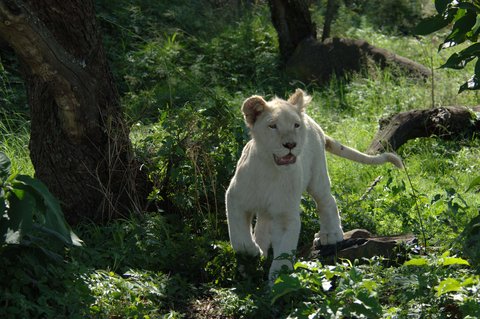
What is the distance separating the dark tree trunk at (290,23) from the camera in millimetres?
13438

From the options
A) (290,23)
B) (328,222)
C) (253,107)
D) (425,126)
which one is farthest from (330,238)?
(290,23)

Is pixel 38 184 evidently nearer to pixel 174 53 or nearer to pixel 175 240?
pixel 175 240

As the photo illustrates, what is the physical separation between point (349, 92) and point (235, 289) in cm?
668

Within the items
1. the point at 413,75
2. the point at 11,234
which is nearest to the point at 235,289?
the point at 11,234

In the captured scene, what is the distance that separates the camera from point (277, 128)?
6.07m

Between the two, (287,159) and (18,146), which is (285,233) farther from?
(18,146)

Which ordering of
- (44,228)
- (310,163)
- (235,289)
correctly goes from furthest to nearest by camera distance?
(310,163) < (235,289) < (44,228)

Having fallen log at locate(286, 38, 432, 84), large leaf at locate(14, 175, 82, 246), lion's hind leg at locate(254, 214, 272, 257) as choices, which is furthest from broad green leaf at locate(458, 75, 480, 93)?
fallen log at locate(286, 38, 432, 84)

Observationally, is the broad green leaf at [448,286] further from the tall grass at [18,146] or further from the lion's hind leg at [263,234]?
the tall grass at [18,146]

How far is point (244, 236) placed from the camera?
6246 millimetres

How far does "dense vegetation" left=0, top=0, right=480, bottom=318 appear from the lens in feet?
15.7

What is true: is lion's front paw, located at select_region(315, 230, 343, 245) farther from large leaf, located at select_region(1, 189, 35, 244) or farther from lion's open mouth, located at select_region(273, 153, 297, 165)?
large leaf, located at select_region(1, 189, 35, 244)

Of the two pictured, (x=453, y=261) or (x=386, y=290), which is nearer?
(x=453, y=261)

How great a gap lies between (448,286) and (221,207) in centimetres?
329
